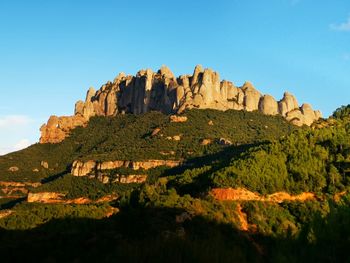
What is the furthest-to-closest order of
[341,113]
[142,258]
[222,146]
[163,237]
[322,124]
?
[222,146]
[341,113]
[322,124]
[163,237]
[142,258]

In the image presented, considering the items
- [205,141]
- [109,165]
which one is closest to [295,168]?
[205,141]

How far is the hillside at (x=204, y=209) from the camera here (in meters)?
56.6

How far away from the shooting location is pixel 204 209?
9019 centimetres

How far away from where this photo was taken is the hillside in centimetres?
5662

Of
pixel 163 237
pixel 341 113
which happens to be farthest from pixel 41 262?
pixel 341 113

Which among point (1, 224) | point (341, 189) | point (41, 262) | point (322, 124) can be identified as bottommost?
point (41, 262)

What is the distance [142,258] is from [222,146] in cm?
13298

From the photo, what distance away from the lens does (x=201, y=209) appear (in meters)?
89.7

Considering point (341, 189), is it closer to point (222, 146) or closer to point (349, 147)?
point (349, 147)

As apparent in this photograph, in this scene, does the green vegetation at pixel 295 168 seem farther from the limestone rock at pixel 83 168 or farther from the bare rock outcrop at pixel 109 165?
the limestone rock at pixel 83 168

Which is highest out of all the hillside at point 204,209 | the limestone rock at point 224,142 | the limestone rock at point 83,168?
the limestone rock at point 224,142

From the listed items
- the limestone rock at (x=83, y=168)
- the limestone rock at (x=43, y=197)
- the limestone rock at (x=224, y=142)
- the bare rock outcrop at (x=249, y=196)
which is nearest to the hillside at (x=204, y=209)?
the bare rock outcrop at (x=249, y=196)

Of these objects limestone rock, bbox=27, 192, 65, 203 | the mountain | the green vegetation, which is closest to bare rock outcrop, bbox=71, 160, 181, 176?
the mountain

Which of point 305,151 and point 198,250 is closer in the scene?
point 198,250
